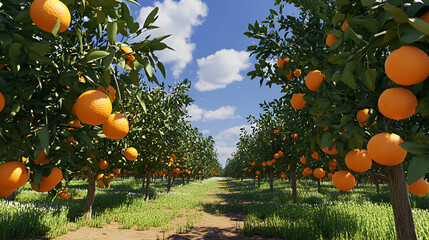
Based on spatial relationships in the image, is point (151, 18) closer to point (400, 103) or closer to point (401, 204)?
point (400, 103)

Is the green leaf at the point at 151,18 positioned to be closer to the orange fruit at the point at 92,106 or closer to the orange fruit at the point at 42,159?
the orange fruit at the point at 92,106

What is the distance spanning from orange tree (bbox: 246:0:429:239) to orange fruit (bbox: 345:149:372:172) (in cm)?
9

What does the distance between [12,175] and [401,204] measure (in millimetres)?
4202

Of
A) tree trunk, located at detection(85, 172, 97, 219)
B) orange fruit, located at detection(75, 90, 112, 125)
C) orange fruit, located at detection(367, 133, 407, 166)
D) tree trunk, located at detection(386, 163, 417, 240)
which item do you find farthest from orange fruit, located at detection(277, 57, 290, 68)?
tree trunk, located at detection(85, 172, 97, 219)

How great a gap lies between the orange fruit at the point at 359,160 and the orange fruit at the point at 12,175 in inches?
111

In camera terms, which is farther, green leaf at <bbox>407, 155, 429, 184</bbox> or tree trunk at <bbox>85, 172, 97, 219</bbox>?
tree trunk at <bbox>85, 172, 97, 219</bbox>

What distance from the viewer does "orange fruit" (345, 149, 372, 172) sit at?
2100 millimetres

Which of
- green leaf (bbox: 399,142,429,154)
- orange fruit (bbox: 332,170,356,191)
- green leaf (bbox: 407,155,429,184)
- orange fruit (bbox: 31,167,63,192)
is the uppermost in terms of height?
green leaf (bbox: 399,142,429,154)

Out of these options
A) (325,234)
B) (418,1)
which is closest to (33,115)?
(418,1)

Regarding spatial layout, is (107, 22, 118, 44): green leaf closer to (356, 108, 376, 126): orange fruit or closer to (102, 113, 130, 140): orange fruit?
(102, 113, 130, 140): orange fruit

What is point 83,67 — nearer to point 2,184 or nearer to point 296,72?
point 2,184

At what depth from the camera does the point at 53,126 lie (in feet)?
5.60

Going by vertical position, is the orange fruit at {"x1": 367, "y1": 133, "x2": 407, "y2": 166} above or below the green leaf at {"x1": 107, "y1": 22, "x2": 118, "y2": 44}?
below

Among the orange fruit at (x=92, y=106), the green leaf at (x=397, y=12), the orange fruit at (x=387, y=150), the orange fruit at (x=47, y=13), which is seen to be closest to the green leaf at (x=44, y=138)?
the orange fruit at (x=92, y=106)
